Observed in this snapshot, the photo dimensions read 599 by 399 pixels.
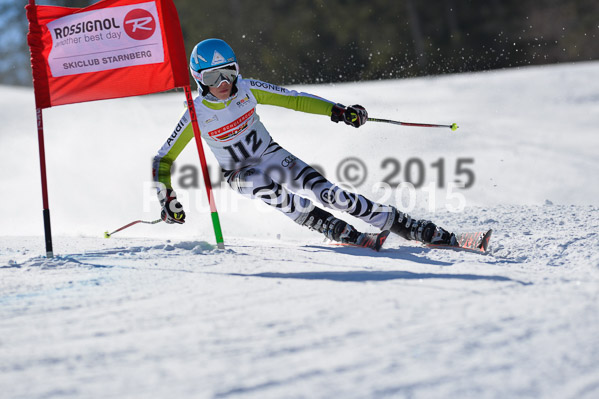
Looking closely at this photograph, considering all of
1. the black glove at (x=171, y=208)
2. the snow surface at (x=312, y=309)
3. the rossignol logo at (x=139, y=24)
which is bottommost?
the snow surface at (x=312, y=309)

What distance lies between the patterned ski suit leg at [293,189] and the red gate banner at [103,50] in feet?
2.69

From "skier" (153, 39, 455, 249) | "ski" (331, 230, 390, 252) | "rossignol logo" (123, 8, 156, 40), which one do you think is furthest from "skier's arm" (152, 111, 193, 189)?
"ski" (331, 230, 390, 252)

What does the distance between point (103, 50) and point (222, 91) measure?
0.84 meters

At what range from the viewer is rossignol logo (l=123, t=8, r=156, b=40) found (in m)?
4.34

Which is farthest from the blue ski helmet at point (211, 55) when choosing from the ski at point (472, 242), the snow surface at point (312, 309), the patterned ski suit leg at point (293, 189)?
the ski at point (472, 242)

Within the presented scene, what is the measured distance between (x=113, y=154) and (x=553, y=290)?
Answer: 345 inches

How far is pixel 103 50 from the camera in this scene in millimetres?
4359

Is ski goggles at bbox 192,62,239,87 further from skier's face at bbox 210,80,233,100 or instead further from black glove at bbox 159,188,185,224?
black glove at bbox 159,188,185,224

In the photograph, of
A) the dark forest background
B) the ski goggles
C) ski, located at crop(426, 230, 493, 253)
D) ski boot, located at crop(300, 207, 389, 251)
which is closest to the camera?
ski, located at crop(426, 230, 493, 253)

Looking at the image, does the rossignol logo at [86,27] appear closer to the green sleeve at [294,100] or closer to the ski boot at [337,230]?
the green sleeve at [294,100]

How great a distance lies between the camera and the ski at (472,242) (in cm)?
412

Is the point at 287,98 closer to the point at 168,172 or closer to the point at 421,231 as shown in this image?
the point at 168,172

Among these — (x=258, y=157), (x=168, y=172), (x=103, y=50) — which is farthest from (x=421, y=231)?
(x=103, y=50)

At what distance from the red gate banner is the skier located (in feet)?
1.02
